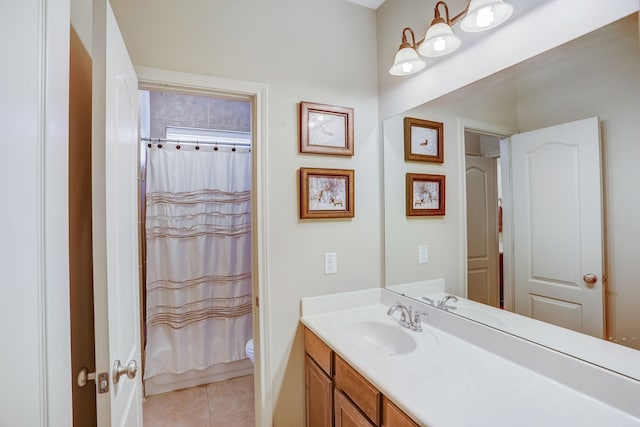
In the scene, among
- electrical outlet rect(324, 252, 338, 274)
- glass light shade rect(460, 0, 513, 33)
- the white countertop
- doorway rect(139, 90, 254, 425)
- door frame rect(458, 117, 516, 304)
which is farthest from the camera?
doorway rect(139, 90, 254, 425)

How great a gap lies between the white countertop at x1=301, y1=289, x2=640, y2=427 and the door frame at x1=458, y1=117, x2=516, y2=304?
0.26m

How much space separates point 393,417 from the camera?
955 millimetres

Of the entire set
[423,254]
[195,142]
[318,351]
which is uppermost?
[195,142]

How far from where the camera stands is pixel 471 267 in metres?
1.43

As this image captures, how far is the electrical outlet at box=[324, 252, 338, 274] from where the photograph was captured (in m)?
1.75

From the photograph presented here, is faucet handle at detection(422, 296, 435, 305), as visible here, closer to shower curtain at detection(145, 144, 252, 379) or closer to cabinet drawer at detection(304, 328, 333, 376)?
cabinet drawer at detection(304, 328, 333, 376)

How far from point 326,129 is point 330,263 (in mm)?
776

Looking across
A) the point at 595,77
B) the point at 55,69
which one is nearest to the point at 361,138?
the point at 595,77

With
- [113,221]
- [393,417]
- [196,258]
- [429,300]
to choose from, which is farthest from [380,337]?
[196,258]

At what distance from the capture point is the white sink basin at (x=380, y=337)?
1.43 metres

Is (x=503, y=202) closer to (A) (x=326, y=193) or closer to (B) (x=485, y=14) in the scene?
(B) (x=485, y=14)

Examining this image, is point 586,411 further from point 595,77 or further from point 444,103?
point 444,103

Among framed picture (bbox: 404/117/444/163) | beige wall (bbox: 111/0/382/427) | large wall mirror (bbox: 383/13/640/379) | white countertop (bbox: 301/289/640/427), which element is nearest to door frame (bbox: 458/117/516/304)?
large wall mirror (bbox: 383/13/640/379)

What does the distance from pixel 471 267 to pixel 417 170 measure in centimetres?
61
